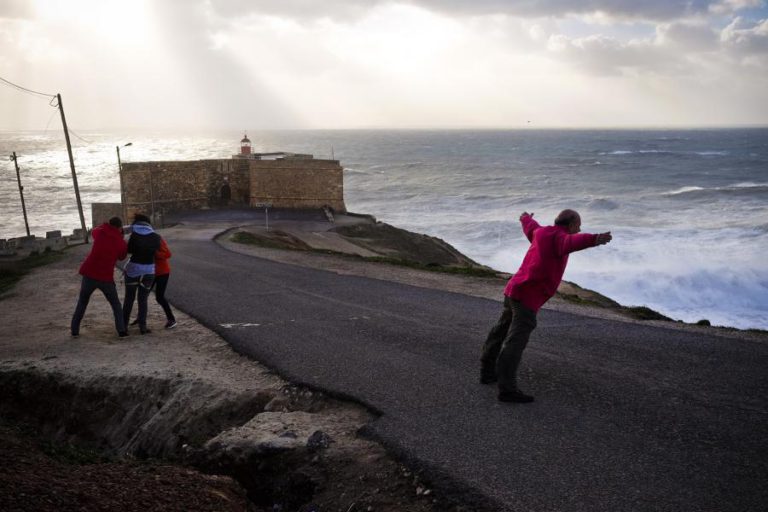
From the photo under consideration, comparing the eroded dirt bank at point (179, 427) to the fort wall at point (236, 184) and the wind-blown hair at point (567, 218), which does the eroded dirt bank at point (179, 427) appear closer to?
the wind-blown hair at point (567, 218)

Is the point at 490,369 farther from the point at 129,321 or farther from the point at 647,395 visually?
the point at 129,321

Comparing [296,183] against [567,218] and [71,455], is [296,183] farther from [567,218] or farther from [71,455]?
[567,218]

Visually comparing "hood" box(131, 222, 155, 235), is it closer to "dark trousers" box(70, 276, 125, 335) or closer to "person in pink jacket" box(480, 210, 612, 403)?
"dark trousers" box(70, 276, 125, 335)

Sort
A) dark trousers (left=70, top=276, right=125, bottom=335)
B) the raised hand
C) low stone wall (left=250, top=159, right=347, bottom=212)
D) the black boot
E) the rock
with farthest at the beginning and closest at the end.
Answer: low stone wall (left=250, top=159, right=347, bottom=212) < dark trousers (left=70, top=276, right=125, bottom=335) < the black boot < the rock < the raised hand

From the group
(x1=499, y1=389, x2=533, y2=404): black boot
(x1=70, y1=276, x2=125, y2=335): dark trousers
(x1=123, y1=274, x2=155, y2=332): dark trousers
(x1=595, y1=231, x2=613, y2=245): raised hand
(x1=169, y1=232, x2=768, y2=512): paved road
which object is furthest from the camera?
(x1=123, y1=274, x2=155, y2=332): dark trousers

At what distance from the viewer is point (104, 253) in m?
9.08

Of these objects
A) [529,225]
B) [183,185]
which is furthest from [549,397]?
[183,185]

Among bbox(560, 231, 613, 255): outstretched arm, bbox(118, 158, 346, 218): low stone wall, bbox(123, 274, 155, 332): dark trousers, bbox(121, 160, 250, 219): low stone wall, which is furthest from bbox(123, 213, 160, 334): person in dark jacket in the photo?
bbox(118, 158, 346, 218): low stone wall

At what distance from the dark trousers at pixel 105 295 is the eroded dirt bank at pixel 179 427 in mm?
209

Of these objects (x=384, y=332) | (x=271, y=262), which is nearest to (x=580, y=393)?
(x=384, y=332)

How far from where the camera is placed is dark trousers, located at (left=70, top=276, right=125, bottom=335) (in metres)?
9.17

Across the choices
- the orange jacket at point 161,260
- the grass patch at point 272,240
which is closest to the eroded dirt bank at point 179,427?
the orange jacket at point 161,260

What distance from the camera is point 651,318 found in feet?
35.1

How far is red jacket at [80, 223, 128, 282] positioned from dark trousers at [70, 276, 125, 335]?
0.08 m
